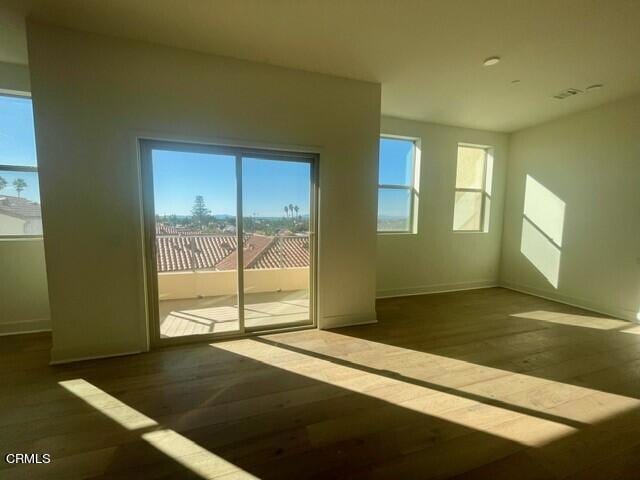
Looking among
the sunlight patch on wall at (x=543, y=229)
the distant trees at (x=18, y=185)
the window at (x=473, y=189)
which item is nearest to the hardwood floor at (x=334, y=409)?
the distant trees at (x=18, y=185)

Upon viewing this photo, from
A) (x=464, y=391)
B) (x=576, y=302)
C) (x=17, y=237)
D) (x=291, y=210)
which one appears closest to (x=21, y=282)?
(x=17, y=237)

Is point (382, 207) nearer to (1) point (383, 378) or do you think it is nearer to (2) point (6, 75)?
(1) point (383, 378)

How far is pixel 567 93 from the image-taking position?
3.85 metres

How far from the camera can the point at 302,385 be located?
7.75 feet

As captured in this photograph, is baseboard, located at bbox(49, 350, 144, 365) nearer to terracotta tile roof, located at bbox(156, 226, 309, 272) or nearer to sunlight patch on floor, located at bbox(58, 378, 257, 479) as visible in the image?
sunlight patch on floor, located at bbox(58, 378, 257, 479)

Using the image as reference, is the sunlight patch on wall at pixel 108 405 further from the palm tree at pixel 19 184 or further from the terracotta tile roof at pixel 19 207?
the palm tree at pixel 19 184

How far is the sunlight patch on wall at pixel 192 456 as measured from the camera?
5.10 ft

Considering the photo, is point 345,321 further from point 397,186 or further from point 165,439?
point 397,186

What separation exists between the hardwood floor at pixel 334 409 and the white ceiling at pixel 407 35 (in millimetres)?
2907

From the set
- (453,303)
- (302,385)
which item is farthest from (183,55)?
(453,303)

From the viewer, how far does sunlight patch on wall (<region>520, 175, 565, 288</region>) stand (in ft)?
15.5

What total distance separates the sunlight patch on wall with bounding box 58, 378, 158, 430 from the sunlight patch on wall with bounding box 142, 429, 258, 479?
6.0 inches

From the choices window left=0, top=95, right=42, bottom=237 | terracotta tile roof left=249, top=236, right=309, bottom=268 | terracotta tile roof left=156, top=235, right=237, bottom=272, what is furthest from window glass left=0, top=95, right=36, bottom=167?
terracotta tile roof left=249, top=236, right=309, bottom=268

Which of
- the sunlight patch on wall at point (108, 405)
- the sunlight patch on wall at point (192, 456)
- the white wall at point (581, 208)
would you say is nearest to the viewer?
the sunlight patch on wall at point (192, 456)
